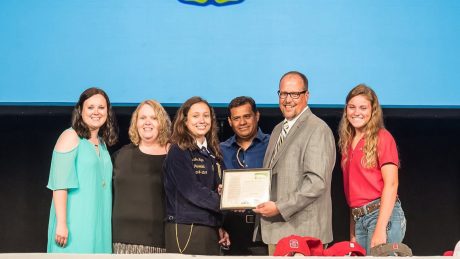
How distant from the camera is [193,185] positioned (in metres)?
3.93

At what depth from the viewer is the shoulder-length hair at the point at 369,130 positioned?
152 inches

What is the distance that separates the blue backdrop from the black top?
31.2 inches

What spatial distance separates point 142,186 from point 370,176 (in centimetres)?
119

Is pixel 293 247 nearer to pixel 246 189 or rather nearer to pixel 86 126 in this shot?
pixel 246 189

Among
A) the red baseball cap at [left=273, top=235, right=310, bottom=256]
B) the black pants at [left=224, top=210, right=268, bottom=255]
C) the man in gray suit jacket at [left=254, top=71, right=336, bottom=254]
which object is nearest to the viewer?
the red baseball cap at [left=273, top=235, right=310, bottom=256]

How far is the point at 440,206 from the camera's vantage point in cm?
571

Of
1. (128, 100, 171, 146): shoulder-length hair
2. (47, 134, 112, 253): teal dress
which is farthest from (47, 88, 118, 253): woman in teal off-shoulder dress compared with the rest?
(128, 100, 171, 146): shoulder-length hair

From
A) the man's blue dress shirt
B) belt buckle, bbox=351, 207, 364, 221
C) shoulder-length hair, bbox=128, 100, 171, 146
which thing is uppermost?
shoulder-length hair, bbox=128, 100, 171, 146

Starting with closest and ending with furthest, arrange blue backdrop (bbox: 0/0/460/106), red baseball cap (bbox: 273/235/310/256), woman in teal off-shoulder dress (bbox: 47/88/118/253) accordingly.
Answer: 1. red baseball cap (bbox: 273/235/310/256)
2. woman in teal off-shoulder dress (bbox: 47/88/118/253)
3. blue backdrop (bbox: 0/0/460/106)

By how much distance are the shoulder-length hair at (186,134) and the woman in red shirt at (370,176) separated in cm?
70

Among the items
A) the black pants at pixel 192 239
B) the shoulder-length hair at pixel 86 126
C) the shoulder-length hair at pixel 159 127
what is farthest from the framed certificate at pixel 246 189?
the shoulder-length hair at pixel 86 126

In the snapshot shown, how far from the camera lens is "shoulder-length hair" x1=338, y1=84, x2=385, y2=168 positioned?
3867 mm

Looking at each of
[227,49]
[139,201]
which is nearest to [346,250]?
[139,201]

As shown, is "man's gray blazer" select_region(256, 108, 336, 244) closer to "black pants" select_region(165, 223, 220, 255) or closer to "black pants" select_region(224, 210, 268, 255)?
"black pants" select_region(165, 223, 220, 255)
